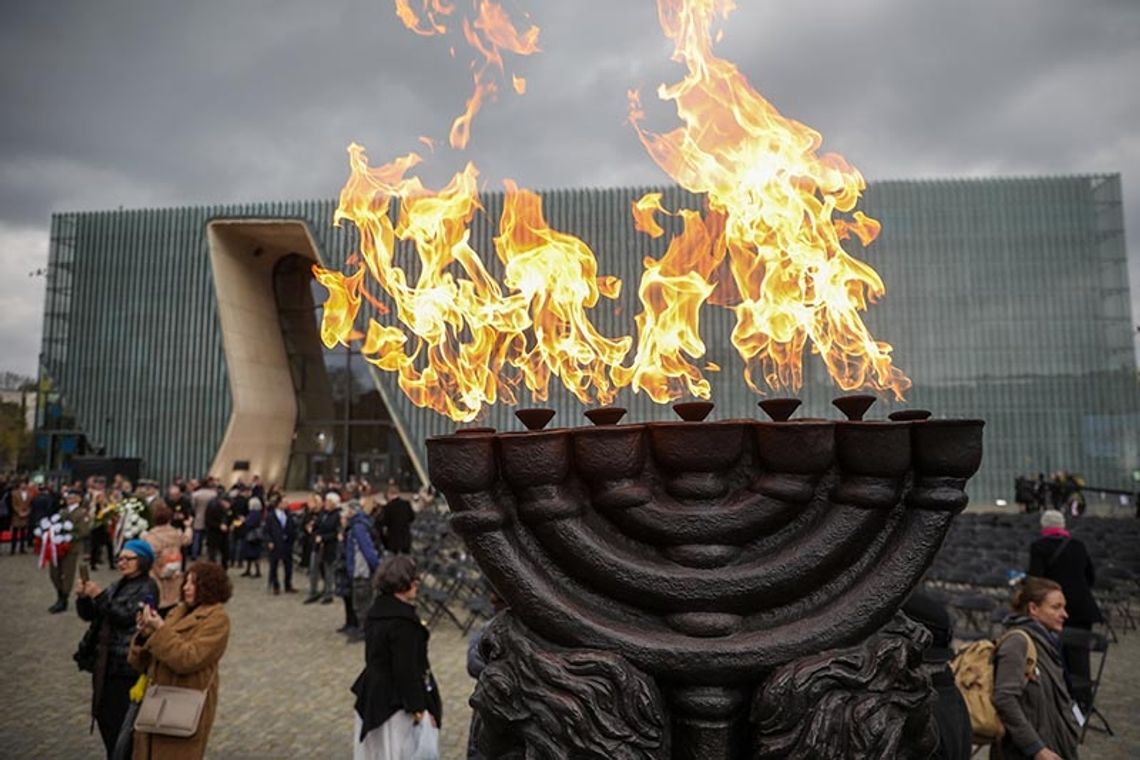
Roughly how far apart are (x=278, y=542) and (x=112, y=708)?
777 cm

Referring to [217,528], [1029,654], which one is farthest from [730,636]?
[217,528]

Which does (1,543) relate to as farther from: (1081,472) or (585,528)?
(1081,472)

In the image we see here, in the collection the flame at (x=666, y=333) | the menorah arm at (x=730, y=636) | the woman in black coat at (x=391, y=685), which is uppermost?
the flame at (x=666, y=333)

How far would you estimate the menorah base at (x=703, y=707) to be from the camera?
1.82m

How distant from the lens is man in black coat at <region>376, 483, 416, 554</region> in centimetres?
952

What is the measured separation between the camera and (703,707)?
6.29 ft

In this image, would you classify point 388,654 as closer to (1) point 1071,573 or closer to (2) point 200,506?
(1) point 1071,573

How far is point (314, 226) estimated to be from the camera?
28031 mm

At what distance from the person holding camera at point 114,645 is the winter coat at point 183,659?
472 millimetres

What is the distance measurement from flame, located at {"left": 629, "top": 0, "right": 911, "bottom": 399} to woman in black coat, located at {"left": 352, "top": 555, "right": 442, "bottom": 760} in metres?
2.45

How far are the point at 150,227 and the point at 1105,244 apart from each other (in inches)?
1683

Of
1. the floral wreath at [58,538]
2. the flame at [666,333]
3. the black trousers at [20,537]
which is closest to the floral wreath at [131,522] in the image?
the floral wreath at [58,538]

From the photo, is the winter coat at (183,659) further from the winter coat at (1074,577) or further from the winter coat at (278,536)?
the winter coat at (278,536)

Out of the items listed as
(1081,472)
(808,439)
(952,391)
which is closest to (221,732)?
(808,439)
